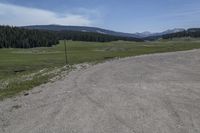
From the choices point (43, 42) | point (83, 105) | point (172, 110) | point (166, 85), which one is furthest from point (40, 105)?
point (43, 42)

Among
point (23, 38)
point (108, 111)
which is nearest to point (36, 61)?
point (108, 111)

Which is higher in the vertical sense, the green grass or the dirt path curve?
the dirt path curve

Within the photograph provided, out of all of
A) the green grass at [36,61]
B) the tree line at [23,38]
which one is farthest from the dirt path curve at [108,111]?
the tree line at [23,38]

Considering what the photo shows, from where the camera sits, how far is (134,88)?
16.6m

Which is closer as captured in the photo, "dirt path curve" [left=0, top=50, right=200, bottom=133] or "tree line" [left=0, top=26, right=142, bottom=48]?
"dirt path curve" [left=0, top=50, right=200, bottom=133]

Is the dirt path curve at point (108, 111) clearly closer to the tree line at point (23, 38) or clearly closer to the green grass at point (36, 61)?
the green grass at point (36, 61)

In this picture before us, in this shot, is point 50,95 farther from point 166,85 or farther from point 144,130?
point 144,130

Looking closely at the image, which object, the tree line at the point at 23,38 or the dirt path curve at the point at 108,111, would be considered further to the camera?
the tree line at the point at 23,38

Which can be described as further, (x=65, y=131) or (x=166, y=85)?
(x=166, y=85)

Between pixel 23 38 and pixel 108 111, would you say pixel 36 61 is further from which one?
pixel 23 38

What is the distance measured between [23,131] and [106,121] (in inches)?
92.1

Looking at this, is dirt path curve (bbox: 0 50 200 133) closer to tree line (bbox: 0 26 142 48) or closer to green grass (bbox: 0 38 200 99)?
green grass (bbox: 0 38 200 99)

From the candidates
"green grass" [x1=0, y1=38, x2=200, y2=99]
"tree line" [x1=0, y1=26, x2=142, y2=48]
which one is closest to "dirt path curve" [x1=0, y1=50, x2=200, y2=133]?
"green grass" [x1=0, y1=38, x2=200, y2=99]

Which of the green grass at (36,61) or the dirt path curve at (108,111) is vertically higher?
the dirt path curve at (108,111)
